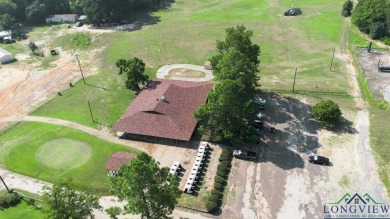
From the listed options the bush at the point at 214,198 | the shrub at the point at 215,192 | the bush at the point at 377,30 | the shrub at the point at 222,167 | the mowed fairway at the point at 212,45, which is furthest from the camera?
the bush at the point at 377,30

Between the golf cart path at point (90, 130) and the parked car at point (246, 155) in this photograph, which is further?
A: the golf cart path at point (90, 130)

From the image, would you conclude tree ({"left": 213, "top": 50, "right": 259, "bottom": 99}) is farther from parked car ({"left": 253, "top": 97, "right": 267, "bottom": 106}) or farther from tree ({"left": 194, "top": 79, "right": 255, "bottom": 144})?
parked car ({"left": 253, "top": 97, "right": 267, "bottom": 106})

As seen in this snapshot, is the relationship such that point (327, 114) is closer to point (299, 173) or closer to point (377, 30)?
point (299, 173)

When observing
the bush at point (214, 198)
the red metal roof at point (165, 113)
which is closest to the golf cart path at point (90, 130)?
the red metal roof at point (165, 113)

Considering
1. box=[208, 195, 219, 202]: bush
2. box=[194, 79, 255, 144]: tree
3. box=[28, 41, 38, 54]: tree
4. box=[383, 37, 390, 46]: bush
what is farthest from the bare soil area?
box=[383, 37, 390, 46]: bush

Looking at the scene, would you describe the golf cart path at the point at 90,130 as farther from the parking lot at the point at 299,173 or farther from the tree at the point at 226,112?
the parking lot at the point at 299,173

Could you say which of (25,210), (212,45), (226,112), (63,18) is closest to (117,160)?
(25,210)

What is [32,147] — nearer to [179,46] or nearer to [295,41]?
[179,46]

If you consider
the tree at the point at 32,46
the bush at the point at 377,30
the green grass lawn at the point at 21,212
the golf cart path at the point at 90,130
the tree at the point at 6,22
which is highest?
the bush at the point at 377,30
